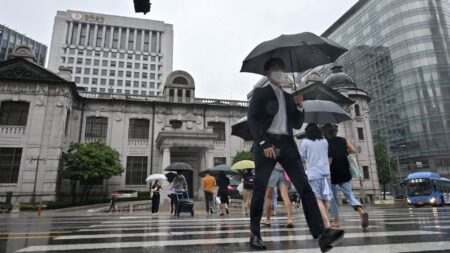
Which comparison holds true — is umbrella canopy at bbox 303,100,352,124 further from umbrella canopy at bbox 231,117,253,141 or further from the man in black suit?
the man in black suit

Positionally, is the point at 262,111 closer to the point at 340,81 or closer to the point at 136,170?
the point at 136,170

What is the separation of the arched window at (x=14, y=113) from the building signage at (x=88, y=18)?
63.4m

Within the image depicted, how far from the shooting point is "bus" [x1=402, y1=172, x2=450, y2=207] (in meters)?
23.1

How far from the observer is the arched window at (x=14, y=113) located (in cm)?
2391

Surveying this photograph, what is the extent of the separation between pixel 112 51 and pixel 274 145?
84.7 metres

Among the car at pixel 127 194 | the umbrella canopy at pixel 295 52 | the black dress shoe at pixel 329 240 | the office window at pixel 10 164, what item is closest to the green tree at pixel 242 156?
the car at pixel 127 194

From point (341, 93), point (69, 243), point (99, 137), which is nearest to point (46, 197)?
point (99, 137)

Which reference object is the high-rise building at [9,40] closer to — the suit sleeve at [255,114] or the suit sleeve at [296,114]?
the suit sleeve at [255,114]

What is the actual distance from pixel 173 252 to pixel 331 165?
3.65 metres

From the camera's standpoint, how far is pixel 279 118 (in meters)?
3.49

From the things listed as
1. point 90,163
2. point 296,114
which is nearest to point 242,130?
point 296,114

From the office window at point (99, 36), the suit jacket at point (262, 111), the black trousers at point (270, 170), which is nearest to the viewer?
the black trousers at point (270, 170)

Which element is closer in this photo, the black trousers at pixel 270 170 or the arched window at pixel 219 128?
the black trousers at pixel 270 170

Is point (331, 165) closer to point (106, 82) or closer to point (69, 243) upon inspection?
point (69, 243)
